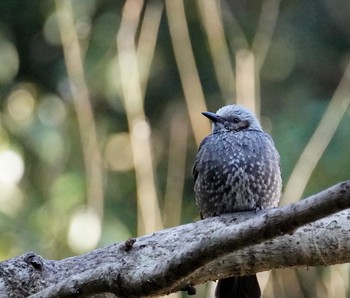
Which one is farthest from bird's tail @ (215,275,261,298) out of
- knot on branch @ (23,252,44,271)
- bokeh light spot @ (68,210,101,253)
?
bokeh light spot @ (68,210,101,253)

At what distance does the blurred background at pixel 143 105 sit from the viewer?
18.3 feet

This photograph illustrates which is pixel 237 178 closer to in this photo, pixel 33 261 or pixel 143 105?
pixel 33 261

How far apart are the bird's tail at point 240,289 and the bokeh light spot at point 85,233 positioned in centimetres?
158

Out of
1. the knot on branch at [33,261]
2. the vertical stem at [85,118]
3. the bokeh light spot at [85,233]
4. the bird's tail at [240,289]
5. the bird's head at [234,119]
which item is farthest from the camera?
the bokeh light spot at [85,233]

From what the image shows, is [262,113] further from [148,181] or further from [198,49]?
[148,181]

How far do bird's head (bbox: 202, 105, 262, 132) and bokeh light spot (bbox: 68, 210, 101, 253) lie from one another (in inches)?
47.3

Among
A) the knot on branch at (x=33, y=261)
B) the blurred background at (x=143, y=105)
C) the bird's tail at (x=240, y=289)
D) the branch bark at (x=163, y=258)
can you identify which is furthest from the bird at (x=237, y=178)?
the knot on branch at (x=33, y=261)

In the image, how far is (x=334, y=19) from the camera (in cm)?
741

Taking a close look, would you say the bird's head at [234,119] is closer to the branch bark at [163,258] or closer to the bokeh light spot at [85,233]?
the branch bark at [163,258]

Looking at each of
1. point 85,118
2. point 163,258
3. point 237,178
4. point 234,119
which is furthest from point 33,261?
point 85,118

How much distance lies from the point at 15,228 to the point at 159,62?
163 cm

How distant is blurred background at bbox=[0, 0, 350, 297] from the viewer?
A: 18.3 feet

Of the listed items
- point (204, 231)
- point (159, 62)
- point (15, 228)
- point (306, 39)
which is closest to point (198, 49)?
point (159, 62)

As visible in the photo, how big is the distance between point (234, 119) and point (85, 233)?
1.35m
